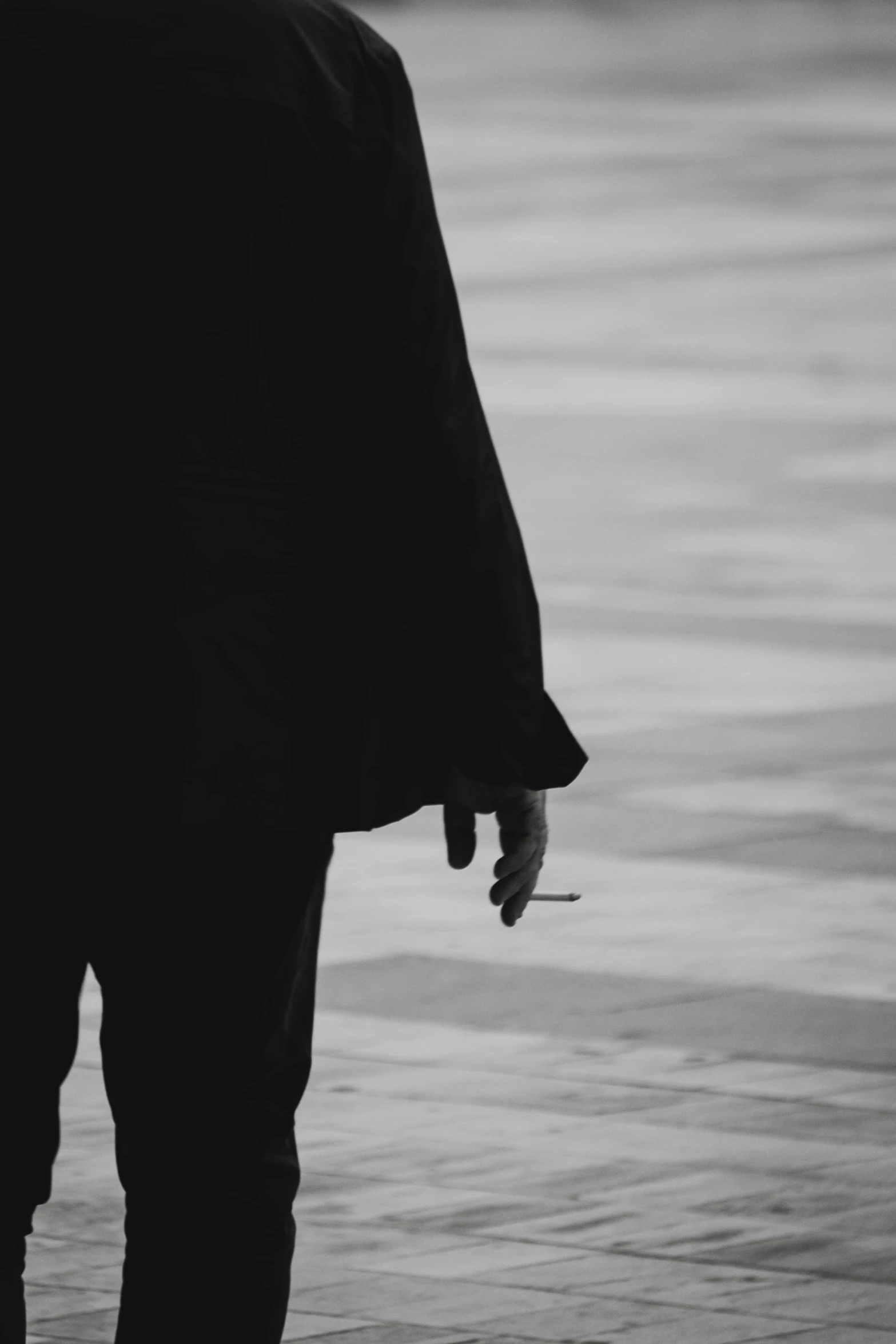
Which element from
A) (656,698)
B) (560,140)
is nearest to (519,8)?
(560,140)

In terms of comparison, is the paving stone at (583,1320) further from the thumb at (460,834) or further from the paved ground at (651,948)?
the thumb at (460,834)

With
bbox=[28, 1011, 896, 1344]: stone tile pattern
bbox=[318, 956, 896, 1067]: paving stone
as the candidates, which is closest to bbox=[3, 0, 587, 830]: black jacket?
bbox=[28, 1011, 896, 1344]: stone tile pattern

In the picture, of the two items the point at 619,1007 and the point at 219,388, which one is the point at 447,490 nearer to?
the point at 219,388

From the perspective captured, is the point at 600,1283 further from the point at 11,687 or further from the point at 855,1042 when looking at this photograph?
the point at 11,687

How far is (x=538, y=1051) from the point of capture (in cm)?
480

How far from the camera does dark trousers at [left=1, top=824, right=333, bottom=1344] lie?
8.75ft

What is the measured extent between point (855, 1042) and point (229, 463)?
251cm

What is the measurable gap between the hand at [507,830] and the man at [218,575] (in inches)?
1.7

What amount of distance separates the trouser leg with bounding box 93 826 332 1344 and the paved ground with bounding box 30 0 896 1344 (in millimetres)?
809

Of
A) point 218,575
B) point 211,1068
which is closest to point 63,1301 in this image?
point 211,1068

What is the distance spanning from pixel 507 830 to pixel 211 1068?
16.3 inches

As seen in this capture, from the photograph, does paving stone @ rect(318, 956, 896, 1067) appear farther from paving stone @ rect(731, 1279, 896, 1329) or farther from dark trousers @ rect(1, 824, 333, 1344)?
dark trousers @ rect(1, 824, 333, 1344)

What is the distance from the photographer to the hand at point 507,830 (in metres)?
2.89

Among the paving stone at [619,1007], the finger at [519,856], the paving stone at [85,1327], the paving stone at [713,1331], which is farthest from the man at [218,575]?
the paving stone at [619,1007]
